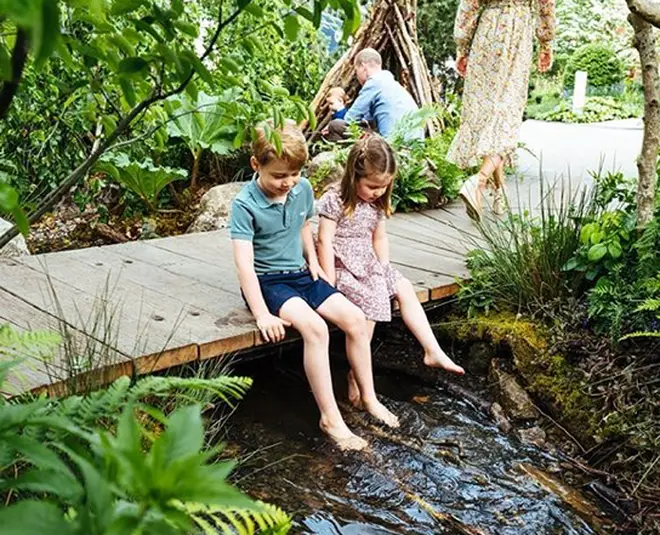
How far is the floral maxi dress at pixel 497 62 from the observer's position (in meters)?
5.81

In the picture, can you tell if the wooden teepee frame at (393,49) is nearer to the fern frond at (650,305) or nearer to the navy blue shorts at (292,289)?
the navy blue shorts at (292,289)

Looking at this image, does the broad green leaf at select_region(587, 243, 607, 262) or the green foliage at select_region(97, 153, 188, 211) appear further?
the green foliage at select_region(97, 153, 188, 211)

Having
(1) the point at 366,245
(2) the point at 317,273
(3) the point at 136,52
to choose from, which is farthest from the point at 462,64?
(3) the point at 136,52

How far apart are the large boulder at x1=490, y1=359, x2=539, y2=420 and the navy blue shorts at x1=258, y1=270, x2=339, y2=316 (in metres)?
0.92

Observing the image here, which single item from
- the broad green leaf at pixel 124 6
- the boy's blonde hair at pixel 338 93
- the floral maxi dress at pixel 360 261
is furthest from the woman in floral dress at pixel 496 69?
the broad green leaf at pixel 124 6

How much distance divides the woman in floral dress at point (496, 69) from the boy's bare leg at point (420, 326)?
2078 millimetres

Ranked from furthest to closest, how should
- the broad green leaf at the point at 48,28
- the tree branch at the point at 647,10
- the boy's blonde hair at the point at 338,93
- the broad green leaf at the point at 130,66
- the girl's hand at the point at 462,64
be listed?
the boy's blonde hair at the point at 338,93 < the girl's hand at the point at 462,64 < the tree branch at the point at 647,10 < the broad green leaf at the point at 130,66 < the broad green leaf at the point at 48,28

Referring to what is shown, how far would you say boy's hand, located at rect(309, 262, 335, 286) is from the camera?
3.63 metres

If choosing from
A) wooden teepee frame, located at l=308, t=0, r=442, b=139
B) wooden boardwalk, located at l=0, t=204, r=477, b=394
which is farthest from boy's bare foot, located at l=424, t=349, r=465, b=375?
wooden teepee frame, located at l=308, t=0, r=442, b=139

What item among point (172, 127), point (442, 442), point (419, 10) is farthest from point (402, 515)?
point (419, 10)

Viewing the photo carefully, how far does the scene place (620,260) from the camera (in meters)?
3.72

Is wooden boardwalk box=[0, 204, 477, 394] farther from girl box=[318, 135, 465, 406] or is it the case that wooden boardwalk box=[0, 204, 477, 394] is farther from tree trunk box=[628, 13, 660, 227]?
tree trunk box=[628, 13, 660, 227]

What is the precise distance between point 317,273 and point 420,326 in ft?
1.89

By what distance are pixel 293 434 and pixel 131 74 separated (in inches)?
90.7
